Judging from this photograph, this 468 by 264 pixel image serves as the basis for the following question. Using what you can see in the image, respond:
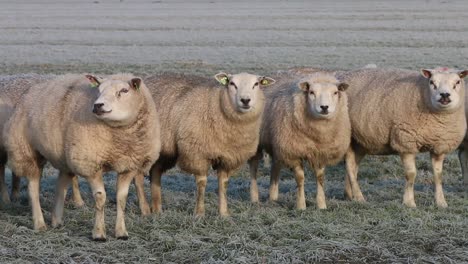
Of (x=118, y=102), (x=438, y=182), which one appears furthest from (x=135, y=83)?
(x=438, y=182)

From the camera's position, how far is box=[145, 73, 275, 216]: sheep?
996 centimetres

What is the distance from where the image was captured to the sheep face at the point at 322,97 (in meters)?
10.2

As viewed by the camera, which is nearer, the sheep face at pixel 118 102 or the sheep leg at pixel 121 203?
the sheep face at pixel 118 102

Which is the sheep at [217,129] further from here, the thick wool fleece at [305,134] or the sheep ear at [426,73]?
the sheep ear at [426,73]

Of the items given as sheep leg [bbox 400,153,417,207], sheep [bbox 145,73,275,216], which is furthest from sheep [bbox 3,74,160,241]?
sheep leg [bbox 400,153,417,207]

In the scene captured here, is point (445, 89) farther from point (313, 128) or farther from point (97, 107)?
point (97, 107)

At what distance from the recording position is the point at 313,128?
34.2 ft

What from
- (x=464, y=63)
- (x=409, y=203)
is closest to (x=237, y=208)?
(x=409, y=203)

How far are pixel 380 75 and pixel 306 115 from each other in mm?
1731

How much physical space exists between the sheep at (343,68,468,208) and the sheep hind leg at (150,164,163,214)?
277 cm

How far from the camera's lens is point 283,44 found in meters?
38.8

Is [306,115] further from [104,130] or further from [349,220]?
[104,130]

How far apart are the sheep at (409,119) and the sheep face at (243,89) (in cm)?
180

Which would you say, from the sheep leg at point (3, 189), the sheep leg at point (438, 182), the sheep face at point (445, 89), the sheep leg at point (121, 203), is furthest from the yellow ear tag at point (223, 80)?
the sheep leg at point (3, 189)
